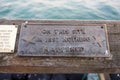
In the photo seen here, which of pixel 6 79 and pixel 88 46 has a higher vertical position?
pixel 88 46

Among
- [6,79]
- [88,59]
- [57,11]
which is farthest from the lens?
[57,11]

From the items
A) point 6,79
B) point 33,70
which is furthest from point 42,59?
point 6,79

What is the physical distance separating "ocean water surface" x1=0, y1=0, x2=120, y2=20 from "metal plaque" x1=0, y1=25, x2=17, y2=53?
214 inches

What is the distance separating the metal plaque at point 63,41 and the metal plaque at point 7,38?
8 cm

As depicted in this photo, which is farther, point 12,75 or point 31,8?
point 31,8

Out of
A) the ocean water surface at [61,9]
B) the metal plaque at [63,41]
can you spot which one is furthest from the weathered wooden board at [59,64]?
the ocean water surface at [61,9]

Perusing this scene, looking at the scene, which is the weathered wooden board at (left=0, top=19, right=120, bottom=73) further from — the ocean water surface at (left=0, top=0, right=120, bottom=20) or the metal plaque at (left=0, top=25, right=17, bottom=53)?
the ocean water surface at (left=0, top=0, right=120, bottom=20)

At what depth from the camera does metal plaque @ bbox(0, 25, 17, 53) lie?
8.74 ft

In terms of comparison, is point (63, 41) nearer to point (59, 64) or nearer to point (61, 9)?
point (59, 64)

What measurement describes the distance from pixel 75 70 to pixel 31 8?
6480 millimetres

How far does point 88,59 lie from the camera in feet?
8.59

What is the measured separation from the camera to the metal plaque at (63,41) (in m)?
2.64

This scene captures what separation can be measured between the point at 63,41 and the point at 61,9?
20.0 feet

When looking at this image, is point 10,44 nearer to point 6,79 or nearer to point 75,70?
point 75,70
